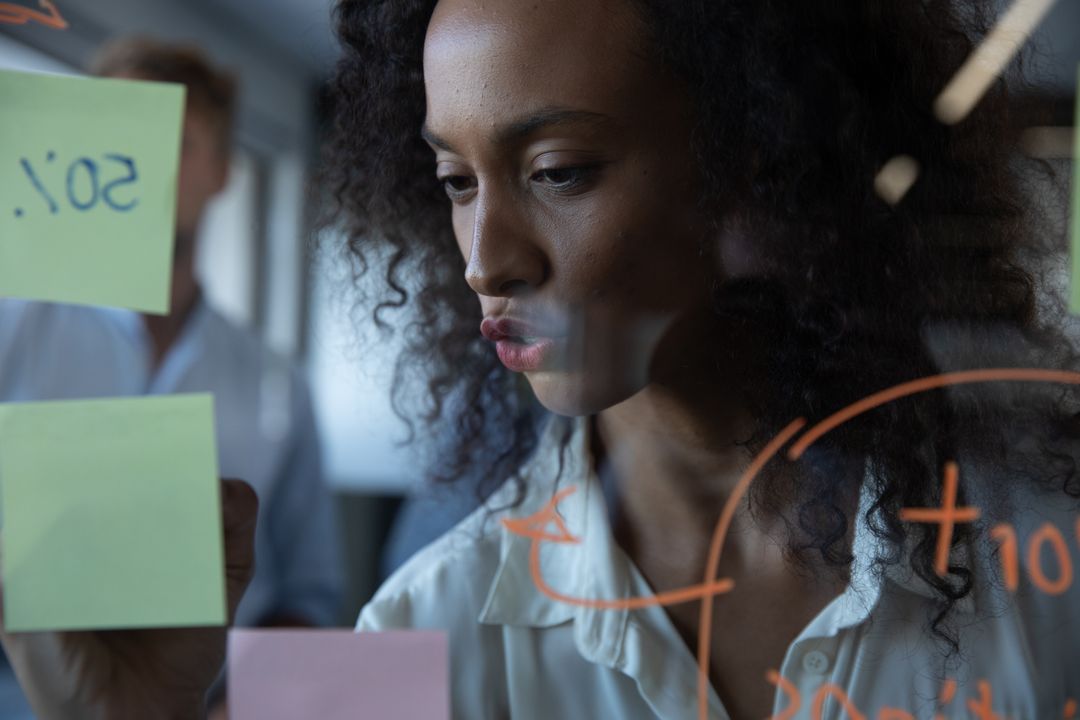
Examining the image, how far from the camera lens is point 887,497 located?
23.1 inches

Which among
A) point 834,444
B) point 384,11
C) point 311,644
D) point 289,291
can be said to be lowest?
point 311,644

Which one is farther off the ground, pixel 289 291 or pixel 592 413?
pixel 289 291

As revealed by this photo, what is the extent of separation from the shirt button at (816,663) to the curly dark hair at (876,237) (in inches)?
2.7

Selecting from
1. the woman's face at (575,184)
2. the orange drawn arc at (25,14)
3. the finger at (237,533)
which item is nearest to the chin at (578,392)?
the woman's face at (575,184)

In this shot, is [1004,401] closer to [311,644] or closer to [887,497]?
[887,497]

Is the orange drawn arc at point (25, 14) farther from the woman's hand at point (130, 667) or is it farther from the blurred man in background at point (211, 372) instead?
the woman's hand at point (130, 667)

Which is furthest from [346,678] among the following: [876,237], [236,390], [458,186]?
[876,237]

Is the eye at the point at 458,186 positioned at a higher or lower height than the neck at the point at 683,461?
higher

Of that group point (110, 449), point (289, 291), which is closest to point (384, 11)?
point (289, 291)

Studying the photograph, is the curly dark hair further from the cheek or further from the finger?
the finger

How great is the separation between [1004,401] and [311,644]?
1.50 feet

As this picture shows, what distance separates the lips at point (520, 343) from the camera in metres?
0.62

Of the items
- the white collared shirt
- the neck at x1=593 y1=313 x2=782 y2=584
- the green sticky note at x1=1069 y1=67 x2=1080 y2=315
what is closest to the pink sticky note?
the white collared shirt

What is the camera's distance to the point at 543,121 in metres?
0.58
